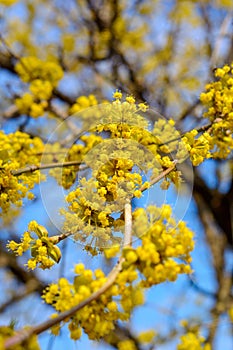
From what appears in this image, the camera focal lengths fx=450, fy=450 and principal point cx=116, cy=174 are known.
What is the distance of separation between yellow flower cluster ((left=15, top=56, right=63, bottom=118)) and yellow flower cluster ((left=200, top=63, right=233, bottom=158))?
1525 millimetres

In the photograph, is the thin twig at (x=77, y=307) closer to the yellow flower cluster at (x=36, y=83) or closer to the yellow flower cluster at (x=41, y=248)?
the yellow flower cluster at (x=41, y=248)

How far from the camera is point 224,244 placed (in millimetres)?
7289

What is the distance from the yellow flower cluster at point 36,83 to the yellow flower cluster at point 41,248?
A: 6.29ft

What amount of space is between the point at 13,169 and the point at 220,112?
0.91 m

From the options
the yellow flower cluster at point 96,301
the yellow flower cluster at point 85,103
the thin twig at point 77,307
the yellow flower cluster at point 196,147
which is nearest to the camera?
the thin twig at point 77,307

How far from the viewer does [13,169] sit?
1706 millimetres

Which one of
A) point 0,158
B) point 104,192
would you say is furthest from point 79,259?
point 0,158

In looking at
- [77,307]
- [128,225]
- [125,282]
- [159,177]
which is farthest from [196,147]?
[77,307]

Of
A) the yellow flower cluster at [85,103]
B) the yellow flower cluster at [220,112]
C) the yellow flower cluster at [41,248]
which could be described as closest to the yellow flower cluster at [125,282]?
the yellow flower cluster at [41,248]

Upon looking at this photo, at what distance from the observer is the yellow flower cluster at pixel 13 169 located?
1.66 m

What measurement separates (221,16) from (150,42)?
0.99m

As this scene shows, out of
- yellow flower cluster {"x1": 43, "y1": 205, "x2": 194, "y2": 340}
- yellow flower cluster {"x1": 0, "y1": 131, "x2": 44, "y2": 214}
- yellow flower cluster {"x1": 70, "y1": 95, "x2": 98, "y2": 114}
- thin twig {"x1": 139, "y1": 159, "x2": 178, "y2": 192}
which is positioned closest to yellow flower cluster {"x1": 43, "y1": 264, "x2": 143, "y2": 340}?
yellow flower cluster {"x1": 43, "y1": 205, "x2": 194, "y2": 340}

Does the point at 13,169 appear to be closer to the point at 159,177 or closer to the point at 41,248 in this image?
the point at 41,248

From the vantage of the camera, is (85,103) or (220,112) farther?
(85,103)
